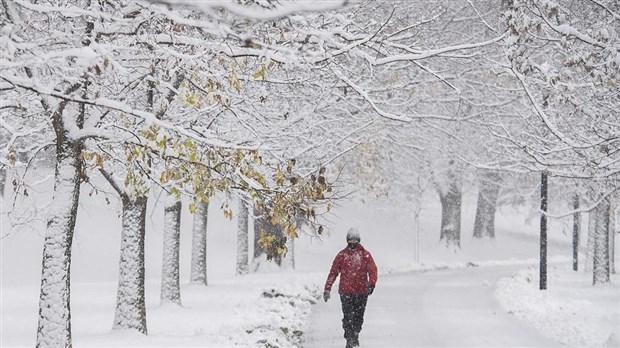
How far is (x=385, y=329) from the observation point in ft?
46.1

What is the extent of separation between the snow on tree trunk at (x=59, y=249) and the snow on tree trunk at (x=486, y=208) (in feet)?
133

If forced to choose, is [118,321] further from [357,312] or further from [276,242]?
[276,242]

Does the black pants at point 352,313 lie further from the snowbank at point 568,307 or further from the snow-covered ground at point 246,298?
the snowbank at point 568,307

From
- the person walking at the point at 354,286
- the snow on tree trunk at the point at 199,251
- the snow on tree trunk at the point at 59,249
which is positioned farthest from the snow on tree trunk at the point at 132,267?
the snow on tree trunk at the point at 199,251

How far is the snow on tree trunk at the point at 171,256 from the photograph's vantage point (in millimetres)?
16000

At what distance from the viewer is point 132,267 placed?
11.9m

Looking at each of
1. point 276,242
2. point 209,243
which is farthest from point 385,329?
point 209,243

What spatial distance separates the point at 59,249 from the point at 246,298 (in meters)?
9.96

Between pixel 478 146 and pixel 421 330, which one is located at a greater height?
pixel 478 146

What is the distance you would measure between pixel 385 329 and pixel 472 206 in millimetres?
61555

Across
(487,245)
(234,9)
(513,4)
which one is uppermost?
(513,4)

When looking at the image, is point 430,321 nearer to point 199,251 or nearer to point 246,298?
point 246,298

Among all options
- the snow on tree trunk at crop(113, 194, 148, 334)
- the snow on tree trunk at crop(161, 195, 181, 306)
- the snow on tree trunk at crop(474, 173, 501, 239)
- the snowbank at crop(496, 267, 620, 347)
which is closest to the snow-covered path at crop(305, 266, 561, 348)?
the snowbank at crop(496, 267, 620, 347)

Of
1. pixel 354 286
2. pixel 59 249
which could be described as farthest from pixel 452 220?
pixel 59 249
